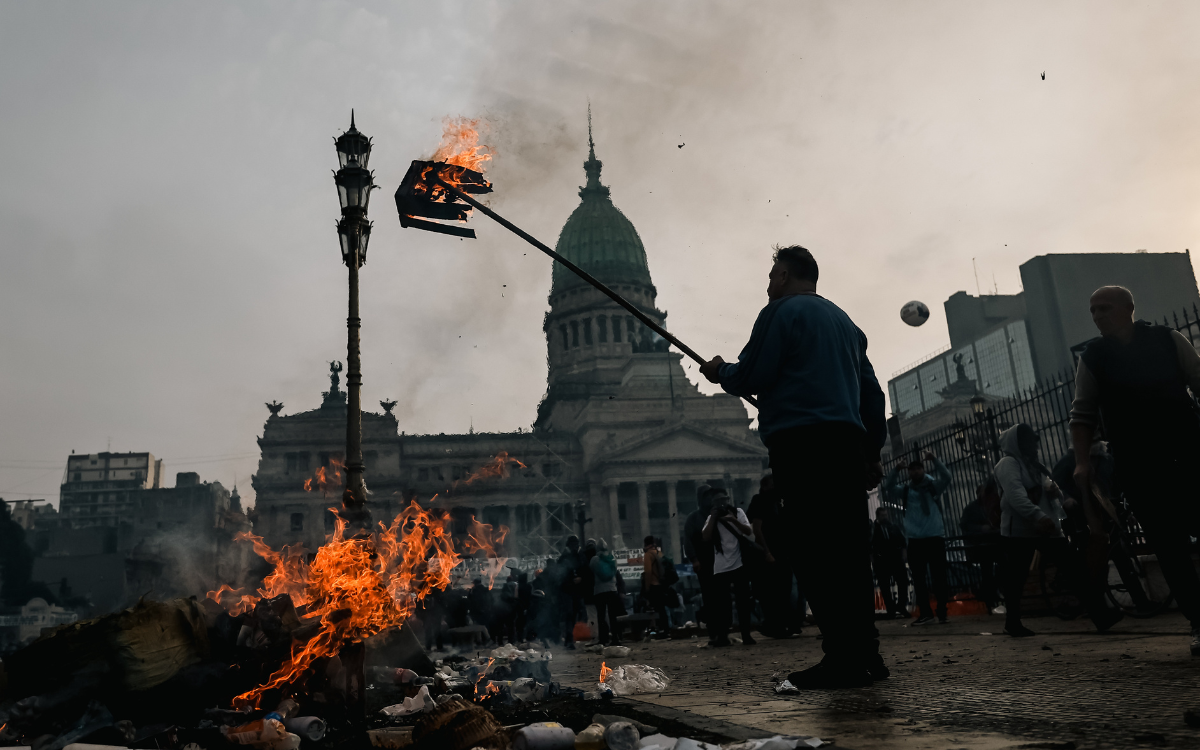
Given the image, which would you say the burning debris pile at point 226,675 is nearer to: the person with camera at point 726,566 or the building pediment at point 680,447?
the person with camera at point 726,566


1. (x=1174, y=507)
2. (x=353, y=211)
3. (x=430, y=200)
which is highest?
(x=353, y=211)

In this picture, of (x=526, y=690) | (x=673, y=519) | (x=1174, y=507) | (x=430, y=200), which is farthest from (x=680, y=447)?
(x=1174, y=507)

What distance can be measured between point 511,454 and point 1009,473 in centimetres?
5807

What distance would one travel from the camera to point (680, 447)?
60.3 meters

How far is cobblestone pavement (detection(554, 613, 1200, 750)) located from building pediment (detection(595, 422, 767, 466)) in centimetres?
5237

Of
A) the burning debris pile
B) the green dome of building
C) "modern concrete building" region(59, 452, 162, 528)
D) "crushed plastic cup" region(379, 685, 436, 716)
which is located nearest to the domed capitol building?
the green dome of building

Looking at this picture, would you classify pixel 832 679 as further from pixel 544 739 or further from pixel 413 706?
pixel 413 706

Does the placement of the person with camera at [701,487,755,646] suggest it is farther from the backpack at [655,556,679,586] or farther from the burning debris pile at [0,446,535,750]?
the backpack at [655,556,679,586]

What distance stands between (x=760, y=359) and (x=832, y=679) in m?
1.52

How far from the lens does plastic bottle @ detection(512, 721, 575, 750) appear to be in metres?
3.10

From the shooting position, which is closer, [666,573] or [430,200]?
[430,200]

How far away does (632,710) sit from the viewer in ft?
12.8

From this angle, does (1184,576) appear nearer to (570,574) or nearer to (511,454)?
(570,574)

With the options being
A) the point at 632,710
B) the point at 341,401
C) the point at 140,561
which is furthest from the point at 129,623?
the point at 341,401
